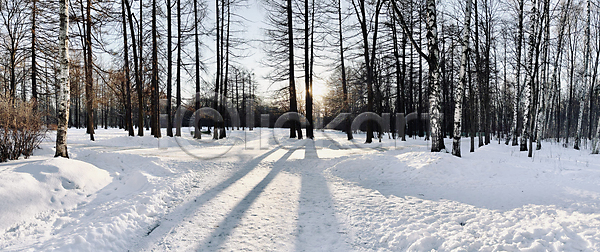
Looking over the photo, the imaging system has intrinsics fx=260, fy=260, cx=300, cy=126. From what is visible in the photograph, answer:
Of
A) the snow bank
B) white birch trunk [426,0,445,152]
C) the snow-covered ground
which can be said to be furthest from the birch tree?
the snow bank

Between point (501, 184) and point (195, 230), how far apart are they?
6.74m

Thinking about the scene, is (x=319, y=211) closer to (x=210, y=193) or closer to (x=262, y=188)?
(x=262, y=188)

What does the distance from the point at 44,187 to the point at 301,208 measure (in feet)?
15.1

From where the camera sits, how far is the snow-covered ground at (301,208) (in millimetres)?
3533

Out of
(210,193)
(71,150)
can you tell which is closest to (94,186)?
(210,193)

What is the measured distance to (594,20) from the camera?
17516mm

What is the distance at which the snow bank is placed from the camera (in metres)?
3.88

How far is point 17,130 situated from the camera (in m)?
7.01

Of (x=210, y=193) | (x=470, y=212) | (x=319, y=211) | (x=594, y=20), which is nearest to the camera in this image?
Result: (x=470, y=212)

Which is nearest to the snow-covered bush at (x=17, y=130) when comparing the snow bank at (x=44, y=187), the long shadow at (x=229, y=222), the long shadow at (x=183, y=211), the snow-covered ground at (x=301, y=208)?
the snow-covered ground at (x=301, y=208)

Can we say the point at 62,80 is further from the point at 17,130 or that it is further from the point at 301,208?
the point at 301,208

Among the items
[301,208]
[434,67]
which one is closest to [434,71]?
[434,67]

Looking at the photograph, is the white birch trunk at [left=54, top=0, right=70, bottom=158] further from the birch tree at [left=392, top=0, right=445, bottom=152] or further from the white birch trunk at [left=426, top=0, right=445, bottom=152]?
the white birch trunk at [left=426, top=0, right=445, bottom=152]

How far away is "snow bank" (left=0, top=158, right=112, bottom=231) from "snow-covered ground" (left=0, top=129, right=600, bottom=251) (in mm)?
17
